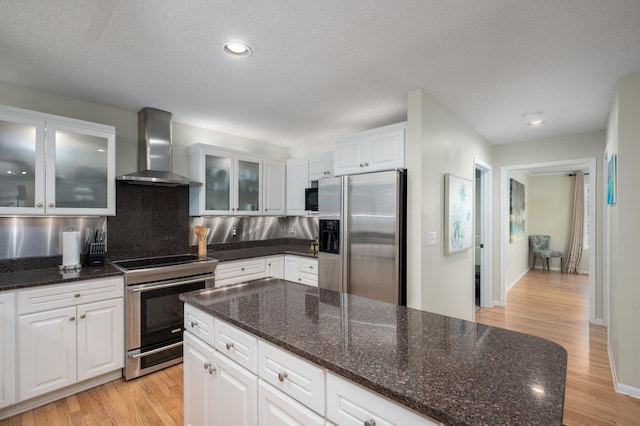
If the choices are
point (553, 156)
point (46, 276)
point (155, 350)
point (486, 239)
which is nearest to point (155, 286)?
point (155, 350)

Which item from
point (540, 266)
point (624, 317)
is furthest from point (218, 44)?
point (540, 266)

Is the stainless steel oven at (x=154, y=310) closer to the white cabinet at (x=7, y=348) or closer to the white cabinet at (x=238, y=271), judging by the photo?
the white cabinet at (x=238, y=271)

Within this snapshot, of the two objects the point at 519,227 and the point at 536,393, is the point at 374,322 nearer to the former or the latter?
the point at 536,393

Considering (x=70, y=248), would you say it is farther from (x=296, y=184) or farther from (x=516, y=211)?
(x=516, y=211)

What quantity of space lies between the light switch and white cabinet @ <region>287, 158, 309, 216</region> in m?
1.82

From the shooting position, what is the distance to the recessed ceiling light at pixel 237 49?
1.97 m

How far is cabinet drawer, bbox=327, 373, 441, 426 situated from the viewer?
2.72ft

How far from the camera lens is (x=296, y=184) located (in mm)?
4363

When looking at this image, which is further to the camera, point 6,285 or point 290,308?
point 6,285

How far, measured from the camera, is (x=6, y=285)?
2076 mm

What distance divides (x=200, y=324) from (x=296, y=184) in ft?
9.52

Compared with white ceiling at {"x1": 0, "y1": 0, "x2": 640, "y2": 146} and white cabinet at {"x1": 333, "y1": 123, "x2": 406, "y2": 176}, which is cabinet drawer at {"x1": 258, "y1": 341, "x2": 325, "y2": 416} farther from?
white cabinet at {"x1": 333, "y1": 123, "x2": 406, "y2": 176}

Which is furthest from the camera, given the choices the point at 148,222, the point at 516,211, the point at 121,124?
the point at 516,211

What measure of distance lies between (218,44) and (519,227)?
23.5 ft
